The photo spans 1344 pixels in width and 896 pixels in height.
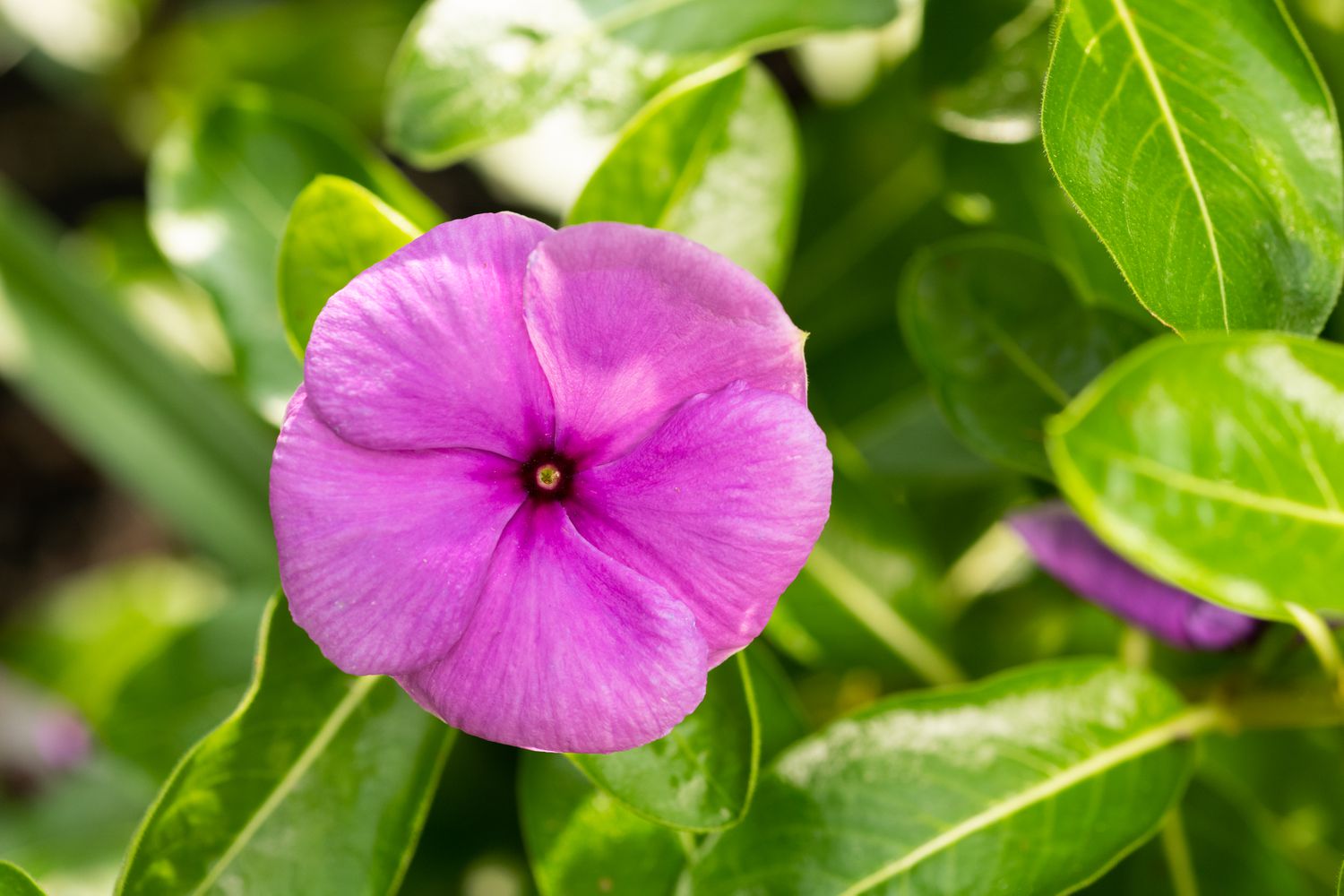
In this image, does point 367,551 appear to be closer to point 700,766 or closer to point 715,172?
point 700,766

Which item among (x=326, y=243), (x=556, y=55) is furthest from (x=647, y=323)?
(x=556, y=55)

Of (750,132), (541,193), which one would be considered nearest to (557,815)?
(750,132)

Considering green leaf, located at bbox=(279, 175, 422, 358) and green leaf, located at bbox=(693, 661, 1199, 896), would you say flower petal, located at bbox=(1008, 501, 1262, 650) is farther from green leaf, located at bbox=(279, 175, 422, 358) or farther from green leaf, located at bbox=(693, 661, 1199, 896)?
green leaf, located at bbox=(279, 175, 422, 358)

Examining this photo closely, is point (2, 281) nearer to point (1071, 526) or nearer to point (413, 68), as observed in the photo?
point (413, 68)

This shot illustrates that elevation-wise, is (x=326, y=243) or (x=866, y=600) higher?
(x=326, y=243)

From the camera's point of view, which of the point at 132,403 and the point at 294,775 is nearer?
the point at 294,775

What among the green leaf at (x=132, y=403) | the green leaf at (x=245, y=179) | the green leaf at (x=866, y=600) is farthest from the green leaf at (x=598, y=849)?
the green leaf at (x=132, y=403)
